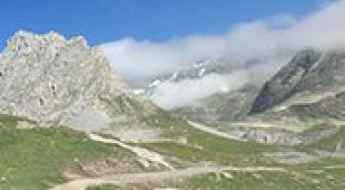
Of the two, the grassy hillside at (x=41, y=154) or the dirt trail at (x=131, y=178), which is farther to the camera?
the dirt trail at (x=131, y=178)

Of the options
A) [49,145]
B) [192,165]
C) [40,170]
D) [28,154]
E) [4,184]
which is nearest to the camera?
[4,184]

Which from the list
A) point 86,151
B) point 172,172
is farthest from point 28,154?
point 172,172

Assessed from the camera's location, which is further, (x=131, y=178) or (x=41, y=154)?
(x=41, y=154)

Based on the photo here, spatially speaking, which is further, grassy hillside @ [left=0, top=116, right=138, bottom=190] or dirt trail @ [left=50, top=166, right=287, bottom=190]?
dirt trail @ [left=50, top=166, right=287, bottom=190]

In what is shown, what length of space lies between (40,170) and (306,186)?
43779 mm

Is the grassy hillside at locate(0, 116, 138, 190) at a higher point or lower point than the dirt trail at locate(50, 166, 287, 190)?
higher

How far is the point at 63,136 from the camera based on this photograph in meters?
123

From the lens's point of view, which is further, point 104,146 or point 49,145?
point 104,146

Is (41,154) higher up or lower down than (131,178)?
higher up

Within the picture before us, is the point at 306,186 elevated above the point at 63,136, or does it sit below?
below

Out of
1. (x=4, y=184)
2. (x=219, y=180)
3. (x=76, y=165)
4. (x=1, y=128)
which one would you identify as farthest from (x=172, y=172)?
(x=4, y=184)

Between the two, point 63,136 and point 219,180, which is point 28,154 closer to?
point 63,136

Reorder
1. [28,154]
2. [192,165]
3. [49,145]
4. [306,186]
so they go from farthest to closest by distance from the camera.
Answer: [192,165] < [306,186] < [49,145] < [28,154]

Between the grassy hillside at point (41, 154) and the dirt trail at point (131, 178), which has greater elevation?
the grassy hillside at point (41, 154)
